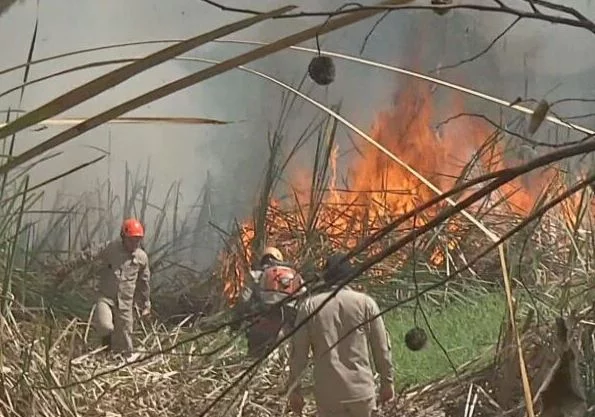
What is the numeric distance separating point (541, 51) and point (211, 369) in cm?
37

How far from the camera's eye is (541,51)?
78 cm

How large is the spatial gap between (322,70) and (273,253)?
0.14 m

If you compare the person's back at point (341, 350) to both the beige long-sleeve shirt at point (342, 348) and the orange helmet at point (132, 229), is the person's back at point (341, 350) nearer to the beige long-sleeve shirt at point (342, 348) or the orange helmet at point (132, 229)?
the beige long-sleeve shirt at point (342, 348)

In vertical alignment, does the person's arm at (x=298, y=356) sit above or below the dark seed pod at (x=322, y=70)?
below

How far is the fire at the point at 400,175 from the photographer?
2.41 feet

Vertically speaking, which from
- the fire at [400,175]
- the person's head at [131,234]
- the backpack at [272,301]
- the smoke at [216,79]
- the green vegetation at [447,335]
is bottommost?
the green vegetation at [447,335]

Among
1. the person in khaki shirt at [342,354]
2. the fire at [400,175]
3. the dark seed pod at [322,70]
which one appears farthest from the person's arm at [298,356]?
the dark seed pod at [322,70]

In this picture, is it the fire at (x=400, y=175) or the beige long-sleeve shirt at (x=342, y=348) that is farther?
the fire at (x=400, y=175)

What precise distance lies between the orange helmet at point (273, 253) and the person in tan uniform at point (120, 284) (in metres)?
0.09

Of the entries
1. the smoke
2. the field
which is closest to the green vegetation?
the field

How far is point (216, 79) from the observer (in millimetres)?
770

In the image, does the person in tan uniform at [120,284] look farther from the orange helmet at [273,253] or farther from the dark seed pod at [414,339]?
the dark seed pod at [414,339]

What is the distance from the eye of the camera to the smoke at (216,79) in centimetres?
75

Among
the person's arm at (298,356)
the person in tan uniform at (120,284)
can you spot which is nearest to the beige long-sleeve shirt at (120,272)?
the person in tan uniform at (120,284)
